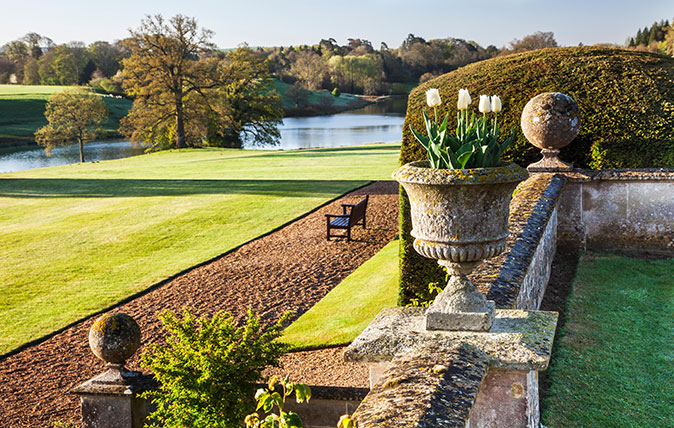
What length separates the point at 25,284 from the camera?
10.9 meters

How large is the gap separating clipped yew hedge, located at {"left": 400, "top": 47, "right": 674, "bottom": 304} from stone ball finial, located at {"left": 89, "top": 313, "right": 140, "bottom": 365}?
3.52 metres

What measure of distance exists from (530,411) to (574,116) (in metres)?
4.86

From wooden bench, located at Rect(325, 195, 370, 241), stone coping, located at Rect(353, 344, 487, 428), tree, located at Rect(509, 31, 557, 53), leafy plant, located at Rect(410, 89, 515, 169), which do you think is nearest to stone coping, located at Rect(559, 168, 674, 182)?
leafy plant, located at Rect(410, 89, 515, 169)

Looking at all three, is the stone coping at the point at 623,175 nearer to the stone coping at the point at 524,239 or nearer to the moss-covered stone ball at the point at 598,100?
the stone coping at the point at 524,239

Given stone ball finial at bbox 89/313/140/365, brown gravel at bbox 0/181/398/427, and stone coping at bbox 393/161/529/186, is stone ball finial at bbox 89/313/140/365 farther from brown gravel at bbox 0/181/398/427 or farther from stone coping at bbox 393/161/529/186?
stone coping at bbox 393/161/529/186

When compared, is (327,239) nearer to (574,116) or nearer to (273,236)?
(273,236)

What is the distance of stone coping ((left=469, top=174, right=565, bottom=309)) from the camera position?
3738mm

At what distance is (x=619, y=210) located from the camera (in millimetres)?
6887

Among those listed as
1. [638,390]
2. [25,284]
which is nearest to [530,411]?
[638,390]

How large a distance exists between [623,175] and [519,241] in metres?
2.85

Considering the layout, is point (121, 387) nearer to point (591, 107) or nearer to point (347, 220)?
point (591, 107)

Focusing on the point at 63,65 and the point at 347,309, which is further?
the point at 63,65

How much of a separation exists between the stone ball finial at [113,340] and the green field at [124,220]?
12.1ft

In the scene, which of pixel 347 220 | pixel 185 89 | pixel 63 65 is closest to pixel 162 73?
pixel 185 89
